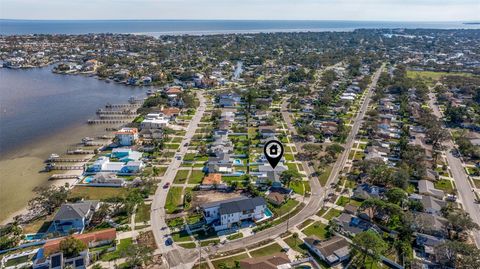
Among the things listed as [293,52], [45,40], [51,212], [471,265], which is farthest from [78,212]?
[45,40]

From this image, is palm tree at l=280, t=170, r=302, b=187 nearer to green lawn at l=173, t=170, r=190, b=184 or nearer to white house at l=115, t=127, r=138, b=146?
green lawn at l=173, t=170, r=190, b=184

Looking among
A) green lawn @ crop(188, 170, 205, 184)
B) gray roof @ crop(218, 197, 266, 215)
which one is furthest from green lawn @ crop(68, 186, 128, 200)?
gray roof @ crop(218, 197, 266, 215)

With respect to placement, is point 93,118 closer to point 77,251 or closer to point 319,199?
point 77,251

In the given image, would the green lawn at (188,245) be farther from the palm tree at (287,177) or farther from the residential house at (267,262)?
the palm tree at (287,177)

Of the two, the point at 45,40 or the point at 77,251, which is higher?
the point at 45,40

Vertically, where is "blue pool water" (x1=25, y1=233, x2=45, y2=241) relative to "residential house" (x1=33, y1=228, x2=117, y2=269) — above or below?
below

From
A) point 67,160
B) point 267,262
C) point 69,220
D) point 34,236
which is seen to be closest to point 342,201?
point 267,262
